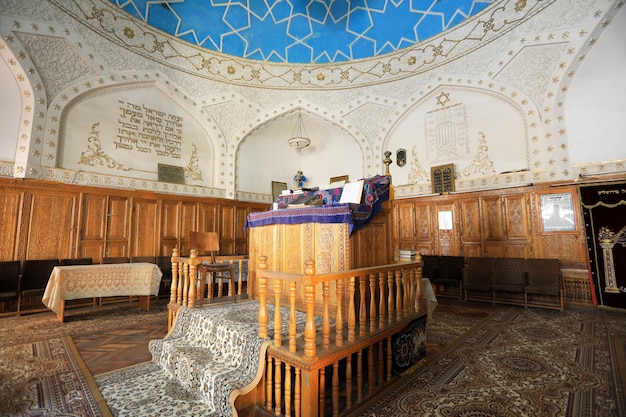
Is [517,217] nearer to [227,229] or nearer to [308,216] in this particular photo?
[308,216]

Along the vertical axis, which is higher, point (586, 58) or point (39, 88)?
point (586, 58)

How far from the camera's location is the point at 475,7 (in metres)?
7.32

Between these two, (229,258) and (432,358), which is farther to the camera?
(229,258)

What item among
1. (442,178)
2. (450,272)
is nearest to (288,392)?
(450,272)

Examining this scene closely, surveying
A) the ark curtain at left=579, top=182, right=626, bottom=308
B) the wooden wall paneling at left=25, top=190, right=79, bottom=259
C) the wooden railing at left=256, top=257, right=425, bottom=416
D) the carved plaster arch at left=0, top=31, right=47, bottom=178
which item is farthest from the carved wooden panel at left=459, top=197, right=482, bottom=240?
the carved plaster arch at left=0, top=31, right=47, bottom=178

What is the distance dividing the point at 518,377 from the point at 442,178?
5632mm

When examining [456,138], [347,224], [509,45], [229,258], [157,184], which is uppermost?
[509,45]

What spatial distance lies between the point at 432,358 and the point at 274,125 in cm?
846

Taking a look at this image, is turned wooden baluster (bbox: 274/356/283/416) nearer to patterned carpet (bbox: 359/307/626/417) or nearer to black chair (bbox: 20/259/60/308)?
patterned carpet (bbox: 359/307/626/417)

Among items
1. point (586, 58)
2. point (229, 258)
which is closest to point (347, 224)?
point (229, 258)

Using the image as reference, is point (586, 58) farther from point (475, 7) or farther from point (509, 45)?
point (475, 7)

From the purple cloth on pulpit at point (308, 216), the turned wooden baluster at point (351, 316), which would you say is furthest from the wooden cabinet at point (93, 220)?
the turned wooden baluster at point (351, 316)

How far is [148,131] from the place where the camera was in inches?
302

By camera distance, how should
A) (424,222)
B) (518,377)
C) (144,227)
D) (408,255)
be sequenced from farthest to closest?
1. (424,222)
2. (144,227)
3. (408,255)
4. (518,377)
